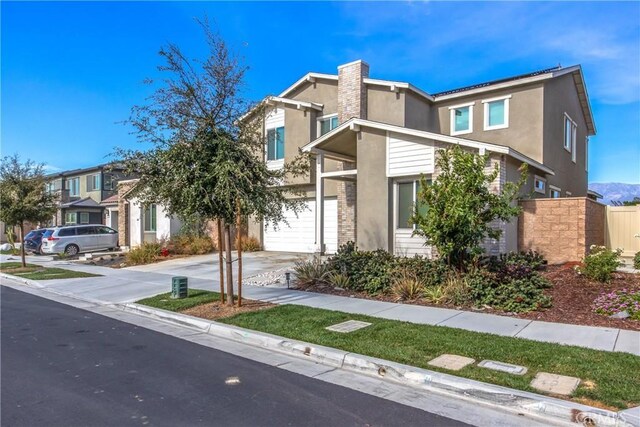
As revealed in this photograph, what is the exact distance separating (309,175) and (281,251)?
4311mm

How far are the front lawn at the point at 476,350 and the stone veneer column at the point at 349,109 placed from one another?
8.77 meters

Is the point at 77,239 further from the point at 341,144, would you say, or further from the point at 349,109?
the point at 341,144

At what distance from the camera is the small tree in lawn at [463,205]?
373 inches

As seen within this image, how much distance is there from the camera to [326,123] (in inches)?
805

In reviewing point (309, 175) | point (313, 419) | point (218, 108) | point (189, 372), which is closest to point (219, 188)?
point (218, 108)

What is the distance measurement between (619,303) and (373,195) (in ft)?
24.9

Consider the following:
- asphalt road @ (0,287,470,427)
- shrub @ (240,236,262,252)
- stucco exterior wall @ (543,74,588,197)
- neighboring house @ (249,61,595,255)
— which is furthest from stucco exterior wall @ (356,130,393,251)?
shrub @ (240,236,262,252)

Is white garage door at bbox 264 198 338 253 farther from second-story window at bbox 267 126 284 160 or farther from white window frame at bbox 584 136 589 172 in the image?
white window frame at bbox 584 136 589 172

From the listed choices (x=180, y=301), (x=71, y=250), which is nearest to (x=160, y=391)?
(x=180, y=301)

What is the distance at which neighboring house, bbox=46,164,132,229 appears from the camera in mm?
37844

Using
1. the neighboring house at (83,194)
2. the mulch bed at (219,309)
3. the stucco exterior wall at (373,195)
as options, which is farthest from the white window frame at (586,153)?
the neighboring house at (83,194)

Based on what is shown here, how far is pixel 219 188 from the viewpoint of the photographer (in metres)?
8.70

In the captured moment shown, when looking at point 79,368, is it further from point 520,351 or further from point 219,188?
point 520,351

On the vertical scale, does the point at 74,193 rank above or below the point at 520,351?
above
